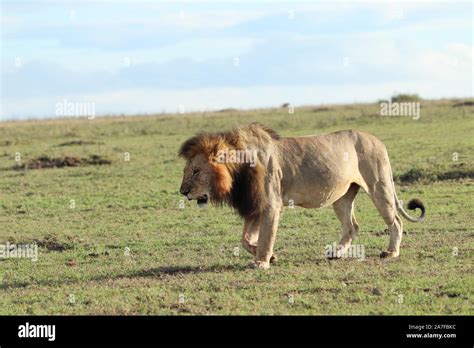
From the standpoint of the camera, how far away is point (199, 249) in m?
12.8

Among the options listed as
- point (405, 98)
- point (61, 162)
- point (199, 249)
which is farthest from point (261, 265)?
point (405, 98)

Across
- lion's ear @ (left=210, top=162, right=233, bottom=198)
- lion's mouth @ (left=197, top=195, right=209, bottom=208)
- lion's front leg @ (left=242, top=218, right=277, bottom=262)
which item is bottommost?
lion's front leg @ (left=242, top=218, right=277, bottom=262)

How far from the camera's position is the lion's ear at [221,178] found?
10.6m

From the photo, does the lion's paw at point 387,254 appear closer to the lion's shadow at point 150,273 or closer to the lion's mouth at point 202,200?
the lion's shadow at point 150,273

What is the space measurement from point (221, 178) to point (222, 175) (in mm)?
38

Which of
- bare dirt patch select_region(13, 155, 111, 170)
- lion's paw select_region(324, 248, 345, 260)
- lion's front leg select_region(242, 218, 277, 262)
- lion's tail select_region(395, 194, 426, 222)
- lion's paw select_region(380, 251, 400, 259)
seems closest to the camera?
lion's front leg select_region(242, 218, 277, 262)

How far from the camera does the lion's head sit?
10602 mm

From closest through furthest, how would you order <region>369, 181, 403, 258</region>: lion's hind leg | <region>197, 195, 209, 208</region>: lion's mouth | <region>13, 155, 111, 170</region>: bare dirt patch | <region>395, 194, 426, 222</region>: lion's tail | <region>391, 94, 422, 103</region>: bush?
<region>197, 195, 209, 208</region>: lion's mouth < <region>369, 181, 403, 258</region>: lion's hind leg < <region>395, 194, 426, 222</region>: lion's tail < <region>13, 155, 111, 170</region>: bare dirt patch < <region>391, 94, 422, 103</region>: bush

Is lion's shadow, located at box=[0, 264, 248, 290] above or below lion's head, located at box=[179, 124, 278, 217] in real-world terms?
below

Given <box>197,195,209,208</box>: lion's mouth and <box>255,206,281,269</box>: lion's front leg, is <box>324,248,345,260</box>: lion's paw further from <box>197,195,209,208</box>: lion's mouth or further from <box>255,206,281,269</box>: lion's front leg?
<box>197,195,209,208</box>: lion's mouth

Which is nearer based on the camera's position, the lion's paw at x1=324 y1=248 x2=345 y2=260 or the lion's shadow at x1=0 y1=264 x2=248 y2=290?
the lion's shadow at x1=0 y1=264 x2=248 y2=290

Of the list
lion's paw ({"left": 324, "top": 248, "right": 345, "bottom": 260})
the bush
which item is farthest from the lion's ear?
the bush

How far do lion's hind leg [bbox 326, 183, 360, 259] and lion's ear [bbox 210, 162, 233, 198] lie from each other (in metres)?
1.84
